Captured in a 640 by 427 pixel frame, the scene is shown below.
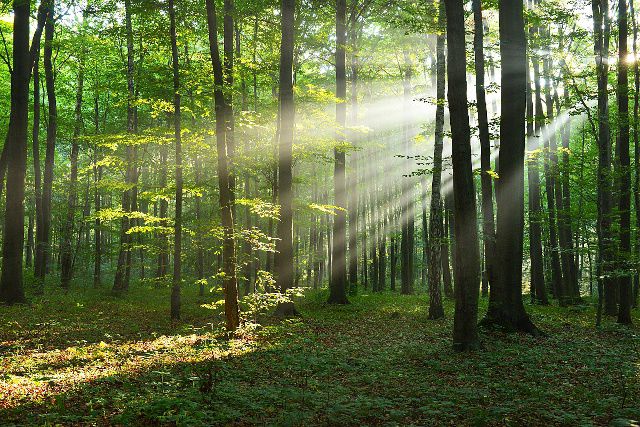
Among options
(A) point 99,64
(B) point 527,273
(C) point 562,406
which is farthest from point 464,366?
(B) point 527,273

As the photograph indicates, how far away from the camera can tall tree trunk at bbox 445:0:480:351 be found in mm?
9305

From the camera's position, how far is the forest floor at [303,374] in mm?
5434

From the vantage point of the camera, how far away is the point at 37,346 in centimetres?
905

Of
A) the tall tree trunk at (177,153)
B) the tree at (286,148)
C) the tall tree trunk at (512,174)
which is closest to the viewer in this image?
the tall tree trunk at (512,174)

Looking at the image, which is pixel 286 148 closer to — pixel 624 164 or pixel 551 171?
pixel 624 164

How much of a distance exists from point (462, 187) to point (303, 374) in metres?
4.82

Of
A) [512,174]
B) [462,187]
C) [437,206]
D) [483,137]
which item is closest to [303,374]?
[462,187]

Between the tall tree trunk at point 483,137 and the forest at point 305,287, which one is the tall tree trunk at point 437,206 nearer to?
the forest at point 305,287

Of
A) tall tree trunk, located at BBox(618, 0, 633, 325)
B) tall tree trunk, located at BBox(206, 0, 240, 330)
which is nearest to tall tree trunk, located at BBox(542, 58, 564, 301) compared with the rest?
tall tree trunk, located at BBox(618, 0, 633, 325)

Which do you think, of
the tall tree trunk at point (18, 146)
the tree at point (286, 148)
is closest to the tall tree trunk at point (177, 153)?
the tree at point (286, 148)

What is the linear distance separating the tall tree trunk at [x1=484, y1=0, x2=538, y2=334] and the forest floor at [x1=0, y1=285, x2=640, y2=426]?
770mm

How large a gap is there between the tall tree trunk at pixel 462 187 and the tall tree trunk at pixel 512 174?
2.83 m

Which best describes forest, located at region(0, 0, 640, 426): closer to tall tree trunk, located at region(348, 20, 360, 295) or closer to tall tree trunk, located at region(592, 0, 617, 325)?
tall tree trunk, located at region(592, 0, 617, 325)

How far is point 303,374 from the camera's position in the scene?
7688 millimetres
